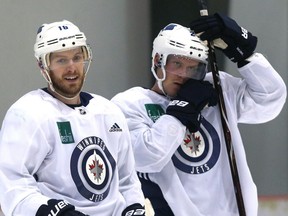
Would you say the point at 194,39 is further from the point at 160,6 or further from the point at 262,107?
the point at 160,6

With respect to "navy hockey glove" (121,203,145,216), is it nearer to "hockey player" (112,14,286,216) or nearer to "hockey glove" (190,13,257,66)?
"hockey player" (112,14,286,216)

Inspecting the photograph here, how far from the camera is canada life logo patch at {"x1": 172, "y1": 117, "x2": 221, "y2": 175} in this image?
2.10m

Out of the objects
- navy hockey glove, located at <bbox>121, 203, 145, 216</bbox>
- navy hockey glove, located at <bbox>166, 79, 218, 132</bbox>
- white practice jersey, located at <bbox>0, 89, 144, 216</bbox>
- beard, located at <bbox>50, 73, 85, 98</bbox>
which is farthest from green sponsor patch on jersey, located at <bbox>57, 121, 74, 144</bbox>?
navy hockey glove, located at <bbox>166, 79, 218, 132</bbox>

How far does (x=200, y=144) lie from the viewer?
2.12 meters

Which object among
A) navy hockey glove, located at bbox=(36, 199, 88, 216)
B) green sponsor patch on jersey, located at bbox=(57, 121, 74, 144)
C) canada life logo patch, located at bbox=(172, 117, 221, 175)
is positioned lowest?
canada life logo patch, located at bbox=(172, 117, 221, 175)

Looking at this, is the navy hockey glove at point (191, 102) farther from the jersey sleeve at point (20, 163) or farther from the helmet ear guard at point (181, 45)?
the jersey sleeve at point (20, 163)

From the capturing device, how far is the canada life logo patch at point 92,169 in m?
1.78

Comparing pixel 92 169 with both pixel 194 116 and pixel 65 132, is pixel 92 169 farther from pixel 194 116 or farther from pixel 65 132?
pixel 194 116

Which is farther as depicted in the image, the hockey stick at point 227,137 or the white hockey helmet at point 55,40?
the hockey stick at point 227,137

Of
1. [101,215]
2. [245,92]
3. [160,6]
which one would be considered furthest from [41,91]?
[160,6]

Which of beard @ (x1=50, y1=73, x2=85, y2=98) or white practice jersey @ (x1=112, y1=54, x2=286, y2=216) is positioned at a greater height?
beard @ (x1=50, y1=73, x2=85, y2=98)

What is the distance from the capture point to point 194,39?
7.14ft

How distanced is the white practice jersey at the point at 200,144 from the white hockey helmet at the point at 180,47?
0.11 m

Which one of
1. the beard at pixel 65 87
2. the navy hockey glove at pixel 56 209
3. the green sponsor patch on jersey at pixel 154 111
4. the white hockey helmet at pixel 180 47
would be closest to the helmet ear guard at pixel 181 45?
the white hockey helmet at pixel 180 47
